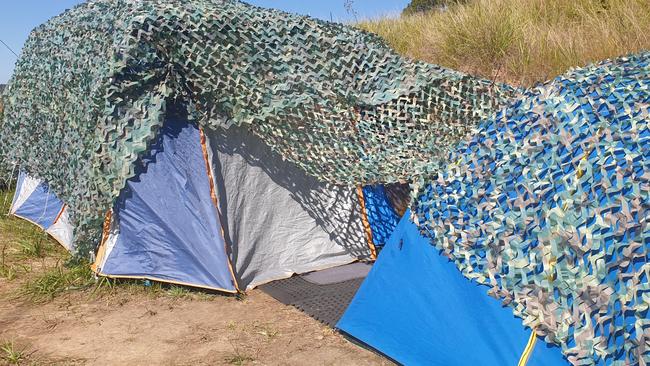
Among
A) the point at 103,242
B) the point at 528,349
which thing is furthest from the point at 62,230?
the point at 528,349

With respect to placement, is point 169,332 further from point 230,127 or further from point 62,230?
point 62,230

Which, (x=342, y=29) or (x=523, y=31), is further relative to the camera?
(x=523, y=31)

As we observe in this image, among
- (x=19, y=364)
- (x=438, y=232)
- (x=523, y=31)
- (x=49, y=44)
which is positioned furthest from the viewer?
(x=523, y=31)

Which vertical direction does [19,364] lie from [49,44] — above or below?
below

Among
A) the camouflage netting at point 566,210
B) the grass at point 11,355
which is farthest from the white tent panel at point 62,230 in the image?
the camouflage netting at point 566,210

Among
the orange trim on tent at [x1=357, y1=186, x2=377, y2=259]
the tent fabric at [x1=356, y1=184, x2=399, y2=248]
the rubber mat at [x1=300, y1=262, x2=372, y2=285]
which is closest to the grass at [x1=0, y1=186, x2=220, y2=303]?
the rubber mat at [x1=300, y1=262, x2=372, y2=285]

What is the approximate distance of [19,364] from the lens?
3.93 metres

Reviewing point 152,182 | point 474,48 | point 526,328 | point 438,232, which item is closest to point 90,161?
point 152,182

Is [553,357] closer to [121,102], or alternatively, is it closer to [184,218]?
[184,218]

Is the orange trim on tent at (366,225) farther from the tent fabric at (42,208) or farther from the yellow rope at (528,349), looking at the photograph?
the yellow rope at (528,349)

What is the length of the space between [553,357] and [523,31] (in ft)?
18.2

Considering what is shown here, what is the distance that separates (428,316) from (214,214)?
1951 millimetres

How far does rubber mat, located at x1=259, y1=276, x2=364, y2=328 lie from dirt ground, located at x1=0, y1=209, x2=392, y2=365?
2.8 inches

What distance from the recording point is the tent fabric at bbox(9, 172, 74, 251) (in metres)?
6.14
